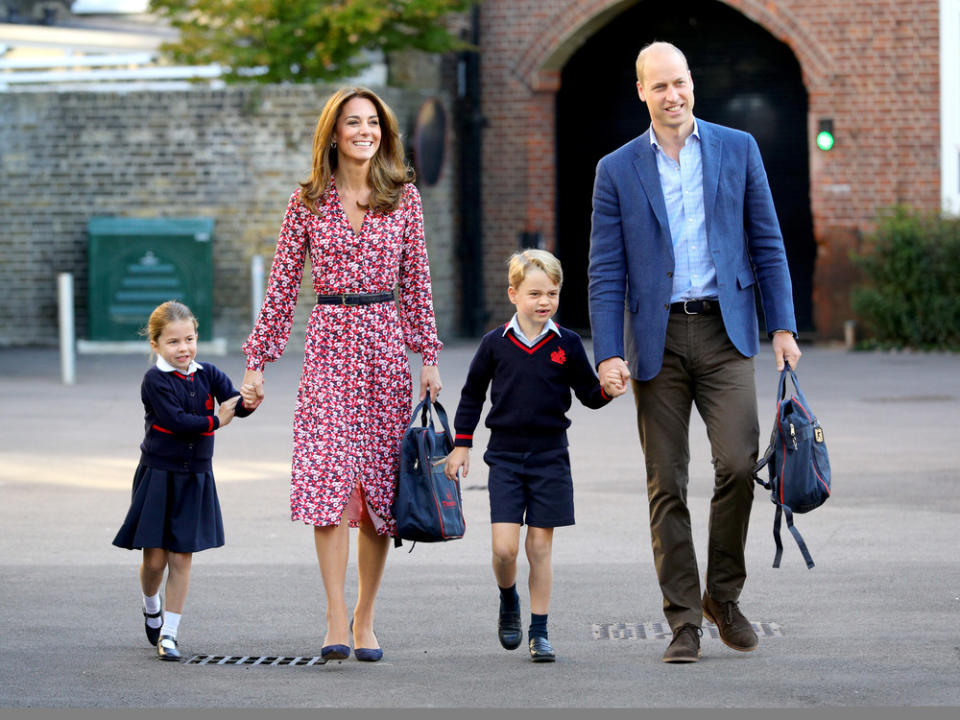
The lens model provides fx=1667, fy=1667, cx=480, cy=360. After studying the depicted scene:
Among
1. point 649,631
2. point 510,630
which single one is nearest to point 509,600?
point 510,630

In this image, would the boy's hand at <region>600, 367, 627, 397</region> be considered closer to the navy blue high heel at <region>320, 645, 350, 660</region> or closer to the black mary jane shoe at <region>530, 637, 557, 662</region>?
the black mary jane shoe at <region>530, 637, 557, 662</region>

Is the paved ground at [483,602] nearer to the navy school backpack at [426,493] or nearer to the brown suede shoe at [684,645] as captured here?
the brown suede shoe at [684,645]

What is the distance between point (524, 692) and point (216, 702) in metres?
0.95

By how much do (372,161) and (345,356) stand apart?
719mm

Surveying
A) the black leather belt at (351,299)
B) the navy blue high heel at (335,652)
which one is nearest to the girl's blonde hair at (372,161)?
the black leather belt at (351,299)

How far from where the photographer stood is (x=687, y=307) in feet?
18.7

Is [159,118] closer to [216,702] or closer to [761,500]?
[761,500]

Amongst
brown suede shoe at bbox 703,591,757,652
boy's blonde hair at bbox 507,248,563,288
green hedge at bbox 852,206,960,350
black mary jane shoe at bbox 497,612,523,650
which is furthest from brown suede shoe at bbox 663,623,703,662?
green hedge at bbox 852,206,960,350

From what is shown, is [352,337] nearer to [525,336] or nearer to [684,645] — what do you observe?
[525,336]

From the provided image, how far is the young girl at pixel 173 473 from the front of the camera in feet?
19.4

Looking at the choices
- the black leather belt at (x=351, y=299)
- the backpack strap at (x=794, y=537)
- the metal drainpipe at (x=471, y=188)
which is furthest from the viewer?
the metal drainpipe at (x=471, y=188)

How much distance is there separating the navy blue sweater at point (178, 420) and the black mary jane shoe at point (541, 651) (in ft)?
4.30

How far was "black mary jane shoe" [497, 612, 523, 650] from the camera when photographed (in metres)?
5.75

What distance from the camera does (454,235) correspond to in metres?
22.8
